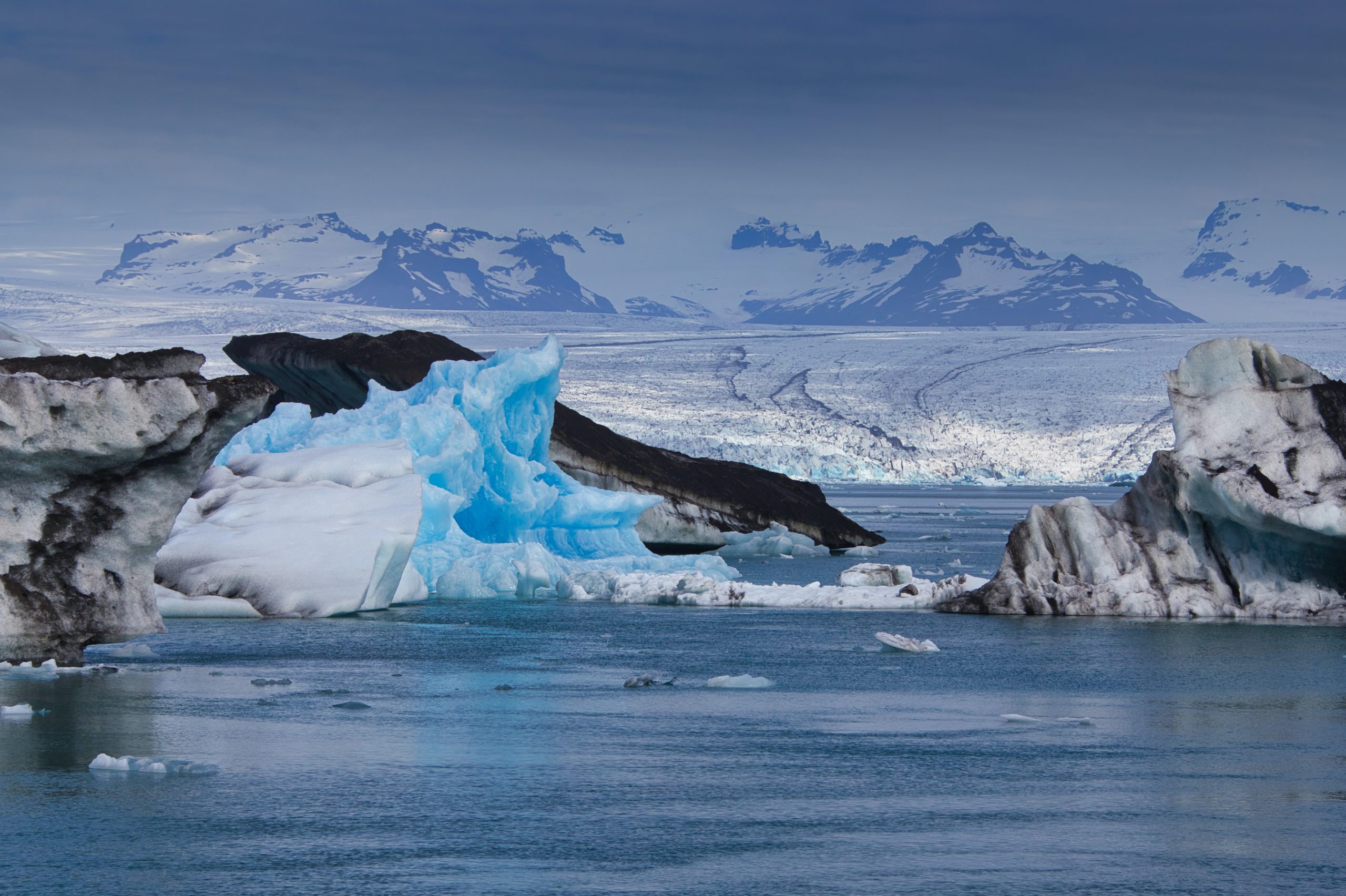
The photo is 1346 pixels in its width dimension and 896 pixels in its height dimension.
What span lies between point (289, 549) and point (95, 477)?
599 cm

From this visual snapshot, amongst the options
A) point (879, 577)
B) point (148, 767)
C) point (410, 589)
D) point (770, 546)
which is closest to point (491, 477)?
point (410, 589)

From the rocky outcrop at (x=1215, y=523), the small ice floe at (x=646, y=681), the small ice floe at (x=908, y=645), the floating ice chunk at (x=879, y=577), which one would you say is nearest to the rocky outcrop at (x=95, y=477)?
the small ice floe at (x=646, y=681)

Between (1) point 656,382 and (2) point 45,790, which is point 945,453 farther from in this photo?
(2) point 45,790

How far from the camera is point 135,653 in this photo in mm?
11945

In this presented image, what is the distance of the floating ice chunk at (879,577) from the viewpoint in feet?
63.3

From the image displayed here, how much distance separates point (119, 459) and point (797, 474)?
167 feet

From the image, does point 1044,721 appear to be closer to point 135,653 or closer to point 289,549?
point 135,653

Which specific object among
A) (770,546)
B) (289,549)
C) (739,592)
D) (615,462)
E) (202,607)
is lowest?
(770,546)

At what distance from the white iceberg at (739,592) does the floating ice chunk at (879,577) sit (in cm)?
12

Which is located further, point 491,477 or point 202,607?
point 491,477

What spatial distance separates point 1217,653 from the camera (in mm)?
13312

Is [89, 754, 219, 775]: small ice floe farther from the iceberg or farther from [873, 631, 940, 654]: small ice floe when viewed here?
the iceberg

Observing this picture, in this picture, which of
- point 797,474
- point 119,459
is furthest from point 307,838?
point 797,474

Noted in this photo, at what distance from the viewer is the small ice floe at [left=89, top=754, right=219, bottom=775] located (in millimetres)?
7227
